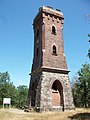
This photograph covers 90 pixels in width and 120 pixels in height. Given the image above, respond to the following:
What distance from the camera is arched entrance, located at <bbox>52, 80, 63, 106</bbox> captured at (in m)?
20.6

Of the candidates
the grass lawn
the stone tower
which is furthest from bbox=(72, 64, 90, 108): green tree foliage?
the grass lawn

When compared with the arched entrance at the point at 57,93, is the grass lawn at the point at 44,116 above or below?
below

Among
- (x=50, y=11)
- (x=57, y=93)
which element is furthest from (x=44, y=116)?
(x=50, y=11)

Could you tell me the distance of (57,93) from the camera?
21078 millimetres

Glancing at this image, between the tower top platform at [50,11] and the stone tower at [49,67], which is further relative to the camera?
the tower top platform at [50,11]

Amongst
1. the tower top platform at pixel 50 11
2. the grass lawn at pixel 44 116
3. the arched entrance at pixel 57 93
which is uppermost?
the tower top platform at pixel 50 11

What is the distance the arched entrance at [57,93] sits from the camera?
2061cm

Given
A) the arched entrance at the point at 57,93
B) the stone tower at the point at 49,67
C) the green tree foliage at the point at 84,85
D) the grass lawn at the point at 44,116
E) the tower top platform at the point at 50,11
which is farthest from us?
the green tree foliage at the point at 84,85

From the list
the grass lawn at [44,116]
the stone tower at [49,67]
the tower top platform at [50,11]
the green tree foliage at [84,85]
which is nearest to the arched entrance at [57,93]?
the stone tower at [49,67]

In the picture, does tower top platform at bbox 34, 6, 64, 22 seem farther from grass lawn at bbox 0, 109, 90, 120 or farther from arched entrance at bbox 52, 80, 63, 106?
grass lawn at bbox 0, 109, 90, 120

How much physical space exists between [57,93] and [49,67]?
316 cm

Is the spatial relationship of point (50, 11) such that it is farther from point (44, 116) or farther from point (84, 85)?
point (84, 85)

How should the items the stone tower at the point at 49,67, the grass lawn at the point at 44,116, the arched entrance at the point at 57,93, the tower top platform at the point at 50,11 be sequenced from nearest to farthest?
the grass lawn at the point at 44,116 → the stone tower at the point at 49,67 → the arched entrance at the point at 57,93 → the tower top platform at the point at 50,11

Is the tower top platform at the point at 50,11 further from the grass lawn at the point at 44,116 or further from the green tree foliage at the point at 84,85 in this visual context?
the green tree foliage at the point at 84,85
